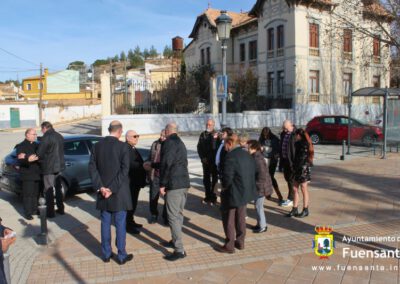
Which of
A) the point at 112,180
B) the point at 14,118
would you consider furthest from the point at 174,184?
the point at 14,118

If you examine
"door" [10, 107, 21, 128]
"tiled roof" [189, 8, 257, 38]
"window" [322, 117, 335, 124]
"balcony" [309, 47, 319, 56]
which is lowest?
"window" [322, 117, 335, 124]

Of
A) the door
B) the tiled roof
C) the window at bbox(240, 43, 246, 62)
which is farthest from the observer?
the door

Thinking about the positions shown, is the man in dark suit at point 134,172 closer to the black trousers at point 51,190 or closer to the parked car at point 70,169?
the black trousers at point 51,190

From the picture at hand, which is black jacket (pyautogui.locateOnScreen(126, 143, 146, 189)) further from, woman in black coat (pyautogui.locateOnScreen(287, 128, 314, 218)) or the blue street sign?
the blue street sign

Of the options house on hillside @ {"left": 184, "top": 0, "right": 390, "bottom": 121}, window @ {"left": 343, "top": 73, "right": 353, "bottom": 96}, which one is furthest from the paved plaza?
window @ {"left": 343, "top": 73, "right": 353, "bottom": 96}

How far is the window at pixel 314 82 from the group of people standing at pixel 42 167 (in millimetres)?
26765

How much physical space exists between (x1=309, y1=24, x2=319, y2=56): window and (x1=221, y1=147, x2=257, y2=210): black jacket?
27803 mm

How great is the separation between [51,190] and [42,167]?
45 centimetres

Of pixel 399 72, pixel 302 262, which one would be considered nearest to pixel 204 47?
pixel 399 72

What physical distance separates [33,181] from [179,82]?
21.4 m

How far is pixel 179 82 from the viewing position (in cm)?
2809

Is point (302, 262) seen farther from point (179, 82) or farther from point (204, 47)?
point (204, 47)

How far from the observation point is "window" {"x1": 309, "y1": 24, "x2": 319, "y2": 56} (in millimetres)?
30688

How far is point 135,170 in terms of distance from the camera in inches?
249
